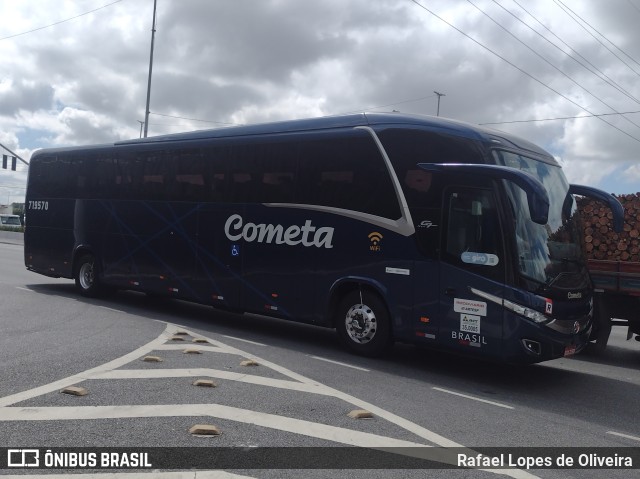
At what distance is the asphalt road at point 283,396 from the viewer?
549cm

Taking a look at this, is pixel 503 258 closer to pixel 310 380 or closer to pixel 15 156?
pixel 310 380

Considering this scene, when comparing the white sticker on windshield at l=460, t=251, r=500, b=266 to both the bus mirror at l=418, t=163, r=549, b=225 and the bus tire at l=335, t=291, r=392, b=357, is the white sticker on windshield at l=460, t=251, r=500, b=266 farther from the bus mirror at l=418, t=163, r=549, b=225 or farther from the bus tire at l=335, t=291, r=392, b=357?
the bus tire at l=335, t=291, r=392, b=357

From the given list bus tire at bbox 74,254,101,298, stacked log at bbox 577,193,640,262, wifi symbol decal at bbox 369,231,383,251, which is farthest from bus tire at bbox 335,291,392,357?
bus tire at bbox 74,254,101,298

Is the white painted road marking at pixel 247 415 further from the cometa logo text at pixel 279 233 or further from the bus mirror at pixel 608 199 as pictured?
the bus mirror at pixel 608 199

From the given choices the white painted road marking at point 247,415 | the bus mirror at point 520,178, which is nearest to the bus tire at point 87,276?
the white painted road marking at point 247,415

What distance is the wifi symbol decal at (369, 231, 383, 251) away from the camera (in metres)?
9.47

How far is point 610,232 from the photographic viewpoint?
1119 cm

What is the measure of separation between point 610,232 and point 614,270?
88 centimetres

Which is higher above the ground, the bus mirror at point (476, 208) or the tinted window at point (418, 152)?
the tinted window at point (418, 152)

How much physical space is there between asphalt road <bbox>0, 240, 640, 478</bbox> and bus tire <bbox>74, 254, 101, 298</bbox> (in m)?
2.67

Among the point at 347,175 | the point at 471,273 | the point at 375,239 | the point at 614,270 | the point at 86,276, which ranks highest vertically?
the point at 347,175

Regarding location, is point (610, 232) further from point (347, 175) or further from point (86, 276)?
point (86, 276)

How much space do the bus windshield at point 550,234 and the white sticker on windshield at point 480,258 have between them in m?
0.31

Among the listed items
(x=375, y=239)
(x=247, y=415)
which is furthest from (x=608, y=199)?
(x=247, y=415)
